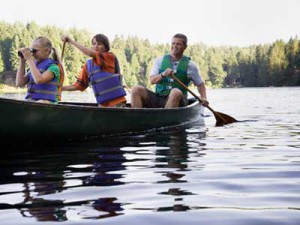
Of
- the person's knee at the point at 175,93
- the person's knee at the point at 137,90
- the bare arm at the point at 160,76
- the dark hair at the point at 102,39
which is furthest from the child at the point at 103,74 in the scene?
the person's knee at the point at 175,93

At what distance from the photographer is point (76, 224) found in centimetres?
248

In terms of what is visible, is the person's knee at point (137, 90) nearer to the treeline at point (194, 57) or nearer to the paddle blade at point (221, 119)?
the paddle blade at point (221, 119)

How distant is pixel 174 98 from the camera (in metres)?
8.67

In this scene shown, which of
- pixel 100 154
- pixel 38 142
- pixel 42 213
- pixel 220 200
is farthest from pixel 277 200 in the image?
pixel 38 142

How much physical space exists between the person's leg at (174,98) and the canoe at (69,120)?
0.87ft

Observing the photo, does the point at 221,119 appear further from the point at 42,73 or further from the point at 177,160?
the point at 177,160

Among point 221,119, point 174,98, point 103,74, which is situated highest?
point 103,74

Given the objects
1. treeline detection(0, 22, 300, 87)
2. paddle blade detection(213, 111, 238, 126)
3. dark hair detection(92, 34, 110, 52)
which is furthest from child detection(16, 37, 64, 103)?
treeline detection(0, 22, 300, 87)

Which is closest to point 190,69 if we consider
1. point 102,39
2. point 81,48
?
point 102,39

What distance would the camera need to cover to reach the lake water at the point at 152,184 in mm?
2641

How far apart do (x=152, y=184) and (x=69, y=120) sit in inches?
122

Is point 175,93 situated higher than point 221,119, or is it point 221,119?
point 175,93

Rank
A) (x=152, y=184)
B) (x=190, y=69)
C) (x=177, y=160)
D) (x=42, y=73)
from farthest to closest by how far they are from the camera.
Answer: (x=190, y=69) < (x=42, y=73) < (x=177, y=160) < (x=152, y=184)

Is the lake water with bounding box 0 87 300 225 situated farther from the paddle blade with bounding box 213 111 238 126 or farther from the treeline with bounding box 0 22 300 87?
the treeline with bounding box 0 22 300 87
